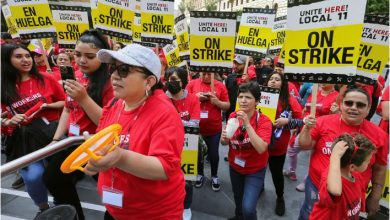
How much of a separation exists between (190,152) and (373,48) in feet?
8.48

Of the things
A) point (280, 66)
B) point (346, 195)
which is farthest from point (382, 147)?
point (280, 66)

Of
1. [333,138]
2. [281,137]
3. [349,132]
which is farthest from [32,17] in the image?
[349,132]

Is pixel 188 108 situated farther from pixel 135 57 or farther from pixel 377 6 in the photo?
pixel 377 6

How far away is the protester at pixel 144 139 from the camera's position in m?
1.70

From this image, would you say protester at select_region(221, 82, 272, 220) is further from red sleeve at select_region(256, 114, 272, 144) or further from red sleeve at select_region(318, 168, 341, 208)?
red sleeve at select_region(318, 168, 341, 208)

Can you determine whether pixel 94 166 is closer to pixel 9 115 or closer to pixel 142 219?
pixel 142 219

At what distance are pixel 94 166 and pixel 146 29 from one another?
4436 mm

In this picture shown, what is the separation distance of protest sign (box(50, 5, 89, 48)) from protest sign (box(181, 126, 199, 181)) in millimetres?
2913

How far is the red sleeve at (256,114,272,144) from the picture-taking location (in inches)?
130

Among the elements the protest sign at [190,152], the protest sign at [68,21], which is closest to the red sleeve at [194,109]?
the protest sign at [190,152]

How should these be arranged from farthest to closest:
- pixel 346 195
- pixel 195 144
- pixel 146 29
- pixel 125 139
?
pixel 146 29 → pixel 195 144 → pixel 346 195 → pixel 125 139

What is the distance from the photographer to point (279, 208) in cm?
421

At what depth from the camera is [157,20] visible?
17.5 ft

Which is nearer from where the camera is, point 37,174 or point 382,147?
point 382,147
